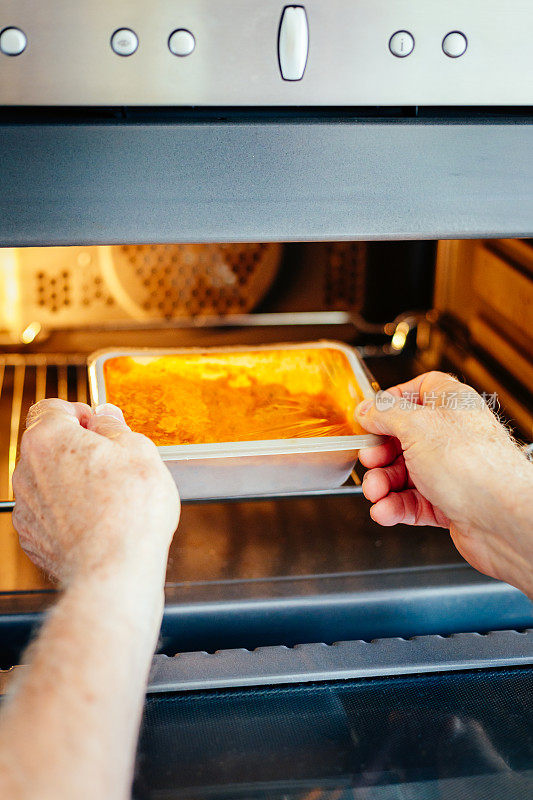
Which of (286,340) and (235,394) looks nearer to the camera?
(235,394)

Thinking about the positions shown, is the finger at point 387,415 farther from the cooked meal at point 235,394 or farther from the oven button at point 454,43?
the oven button at point 454,43

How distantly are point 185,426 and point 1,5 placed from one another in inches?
20.2

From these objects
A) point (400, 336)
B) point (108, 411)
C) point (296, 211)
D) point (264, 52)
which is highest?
point (264, 52)

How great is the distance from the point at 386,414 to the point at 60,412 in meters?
0.36

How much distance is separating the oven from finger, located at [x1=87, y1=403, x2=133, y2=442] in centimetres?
17

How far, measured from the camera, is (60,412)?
71 cm

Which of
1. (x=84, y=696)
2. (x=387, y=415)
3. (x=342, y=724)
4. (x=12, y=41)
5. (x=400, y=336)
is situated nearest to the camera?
(x=84, y=696)

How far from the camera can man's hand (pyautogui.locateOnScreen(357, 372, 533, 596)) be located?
73cm

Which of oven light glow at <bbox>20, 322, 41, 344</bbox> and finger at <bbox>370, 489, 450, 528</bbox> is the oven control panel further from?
oven light glow at <bbox>20, 322, 41, 344</bbox>

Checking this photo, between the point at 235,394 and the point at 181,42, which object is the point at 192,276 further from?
the point at 181,42

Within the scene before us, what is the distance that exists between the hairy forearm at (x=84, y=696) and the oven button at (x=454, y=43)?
1.61 ft

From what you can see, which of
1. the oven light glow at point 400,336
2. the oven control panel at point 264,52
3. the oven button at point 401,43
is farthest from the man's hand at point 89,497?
the oven light glow at point 400,336

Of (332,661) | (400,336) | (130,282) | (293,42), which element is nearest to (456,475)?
(332,661)

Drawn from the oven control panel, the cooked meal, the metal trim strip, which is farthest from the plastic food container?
the oven control panel
